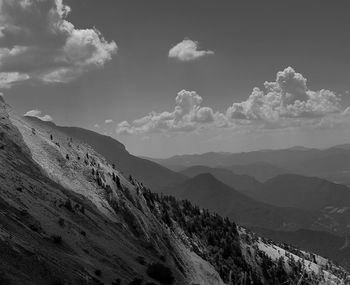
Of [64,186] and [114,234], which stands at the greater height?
[64,186]

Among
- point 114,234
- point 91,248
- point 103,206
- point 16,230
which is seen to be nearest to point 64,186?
point 103,206

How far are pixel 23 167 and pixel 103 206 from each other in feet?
64.0

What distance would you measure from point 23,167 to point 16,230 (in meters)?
29.9

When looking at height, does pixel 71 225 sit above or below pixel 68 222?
below

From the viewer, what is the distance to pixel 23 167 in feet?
235

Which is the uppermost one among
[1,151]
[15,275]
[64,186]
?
[1,151]

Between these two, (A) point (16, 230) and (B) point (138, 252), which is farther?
(B) point (138, 252)

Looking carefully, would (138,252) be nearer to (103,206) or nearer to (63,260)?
(103,206)

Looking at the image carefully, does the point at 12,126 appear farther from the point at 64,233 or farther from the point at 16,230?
the point at 16,230

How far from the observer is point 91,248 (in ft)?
183

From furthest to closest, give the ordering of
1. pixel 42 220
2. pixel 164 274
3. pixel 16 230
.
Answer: pixel 164 274, pixel 42 220, pixel 16 230

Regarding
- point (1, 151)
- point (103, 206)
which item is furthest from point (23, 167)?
point (103, 206)

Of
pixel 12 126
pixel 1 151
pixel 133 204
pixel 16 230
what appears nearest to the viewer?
pixel 16 230

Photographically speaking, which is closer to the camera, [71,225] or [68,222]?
[71,225]
